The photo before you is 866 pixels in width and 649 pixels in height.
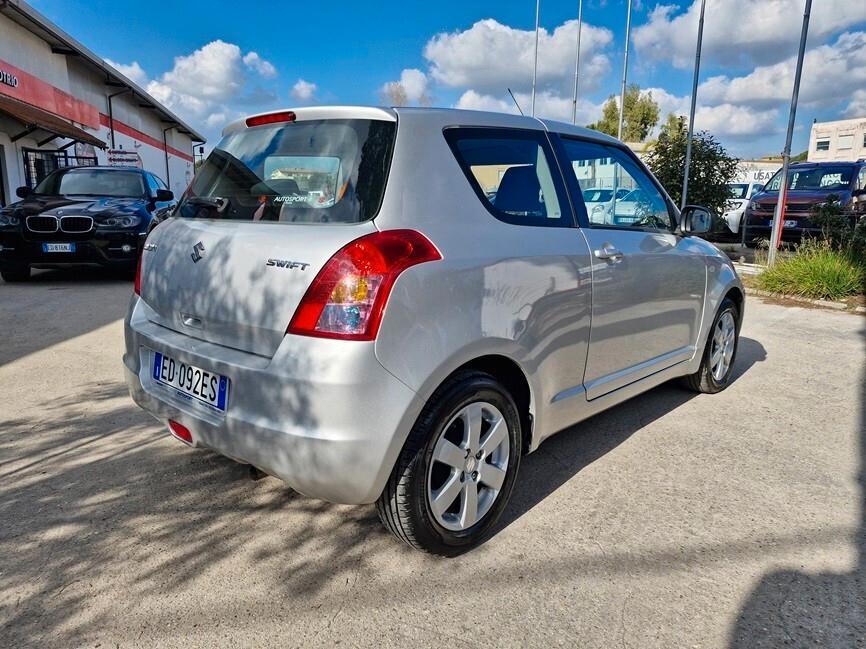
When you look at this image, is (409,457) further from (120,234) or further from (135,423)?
(120,234)

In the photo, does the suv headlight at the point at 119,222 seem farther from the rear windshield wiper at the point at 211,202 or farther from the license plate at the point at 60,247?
the rear windshield wiper at the point at 211,202

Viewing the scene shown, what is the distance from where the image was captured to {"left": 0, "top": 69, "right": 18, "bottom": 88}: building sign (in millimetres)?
14896

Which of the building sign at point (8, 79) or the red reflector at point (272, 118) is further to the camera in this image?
the building sign at point (8, 79)

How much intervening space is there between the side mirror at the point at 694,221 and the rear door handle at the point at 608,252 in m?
1.00

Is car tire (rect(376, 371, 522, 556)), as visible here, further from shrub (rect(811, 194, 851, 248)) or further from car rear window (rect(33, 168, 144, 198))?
shrub (rect(811, 194, 851, 248))

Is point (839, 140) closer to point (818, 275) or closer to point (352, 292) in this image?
point (818, 275)

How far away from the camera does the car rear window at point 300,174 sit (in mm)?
2350

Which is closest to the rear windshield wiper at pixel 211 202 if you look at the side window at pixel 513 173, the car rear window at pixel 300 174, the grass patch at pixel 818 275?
the car rear window at pixel 300 174

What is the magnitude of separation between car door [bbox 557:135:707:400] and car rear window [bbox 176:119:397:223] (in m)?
1.21

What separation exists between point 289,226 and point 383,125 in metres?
0.54

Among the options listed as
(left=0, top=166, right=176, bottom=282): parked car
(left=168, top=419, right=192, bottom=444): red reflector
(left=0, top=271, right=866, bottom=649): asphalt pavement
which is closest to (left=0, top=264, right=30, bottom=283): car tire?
(left=0, top=166, right=176, bottom=282): parked car

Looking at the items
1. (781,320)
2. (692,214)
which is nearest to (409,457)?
(692,214)

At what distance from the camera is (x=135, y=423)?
3.88 m

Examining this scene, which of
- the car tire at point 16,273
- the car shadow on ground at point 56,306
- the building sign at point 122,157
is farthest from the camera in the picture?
the building sign at point 122,157
